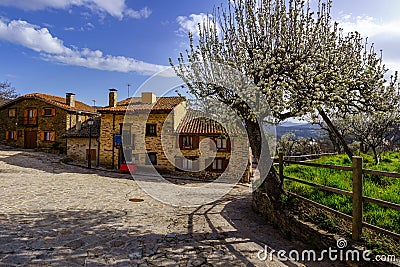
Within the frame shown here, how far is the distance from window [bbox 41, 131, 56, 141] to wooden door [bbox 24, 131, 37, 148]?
1.37 m

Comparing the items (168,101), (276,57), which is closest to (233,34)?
(276,57)

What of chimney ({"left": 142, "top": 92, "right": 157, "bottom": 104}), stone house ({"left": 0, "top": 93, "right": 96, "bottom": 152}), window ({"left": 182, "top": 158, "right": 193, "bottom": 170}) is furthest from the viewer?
stone house ({"left": 0, "top": 93, "right": 96, "bottom": 152})

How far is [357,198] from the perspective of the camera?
4.38 m

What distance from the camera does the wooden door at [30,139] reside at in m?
27.0

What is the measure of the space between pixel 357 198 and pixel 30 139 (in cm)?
3038

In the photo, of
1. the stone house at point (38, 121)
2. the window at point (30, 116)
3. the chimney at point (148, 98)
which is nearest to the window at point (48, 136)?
the stone house at point (38, 121)

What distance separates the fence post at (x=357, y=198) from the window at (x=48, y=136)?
89.1 feet

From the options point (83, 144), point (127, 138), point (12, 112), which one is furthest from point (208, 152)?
point (12, 112)

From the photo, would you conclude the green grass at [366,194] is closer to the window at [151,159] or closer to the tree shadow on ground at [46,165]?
the tree shadow on ground at [46,165]

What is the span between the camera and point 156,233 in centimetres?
620

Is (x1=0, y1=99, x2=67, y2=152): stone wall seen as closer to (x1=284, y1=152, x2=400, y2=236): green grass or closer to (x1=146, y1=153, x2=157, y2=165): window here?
(x1=146, y1=153, x2=157, y2=165): window

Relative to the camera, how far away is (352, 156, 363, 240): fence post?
4.26 meters

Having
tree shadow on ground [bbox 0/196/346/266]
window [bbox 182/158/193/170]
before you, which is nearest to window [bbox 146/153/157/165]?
window [bbox 182/158/193/170]

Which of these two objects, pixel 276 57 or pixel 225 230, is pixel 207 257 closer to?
pixel 225 230
